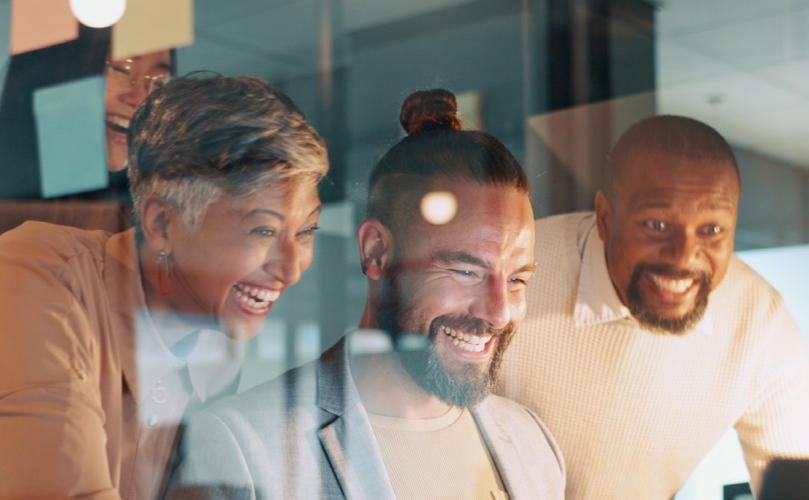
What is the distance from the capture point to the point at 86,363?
Answer: 1177 millimetres

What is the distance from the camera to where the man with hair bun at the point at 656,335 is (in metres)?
1.46

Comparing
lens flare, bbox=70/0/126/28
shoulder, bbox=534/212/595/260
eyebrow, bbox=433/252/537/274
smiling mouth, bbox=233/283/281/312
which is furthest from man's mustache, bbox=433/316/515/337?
lens flare, bbox=70/0/126/28

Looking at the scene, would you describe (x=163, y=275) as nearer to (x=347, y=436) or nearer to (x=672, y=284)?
(x=347, y=436)

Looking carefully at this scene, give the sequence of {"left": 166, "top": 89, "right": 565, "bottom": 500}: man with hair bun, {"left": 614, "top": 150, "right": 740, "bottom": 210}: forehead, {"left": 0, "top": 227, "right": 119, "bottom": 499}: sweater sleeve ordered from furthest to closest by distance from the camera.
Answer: {"left": 614, "top": 150, "right": 740, "bottom": 210}: forehead
{"left": 166, "top": 89, "right": 565, "bottom": 500}: man with hair bun
{"left": 0, "top": 227, "right": 119, "bottom": 499}: sweater sleeve

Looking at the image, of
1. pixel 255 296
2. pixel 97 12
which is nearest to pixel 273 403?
pixel 255 296

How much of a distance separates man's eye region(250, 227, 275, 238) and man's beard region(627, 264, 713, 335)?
0.72 meters

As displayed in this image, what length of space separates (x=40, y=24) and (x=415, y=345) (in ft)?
2.80

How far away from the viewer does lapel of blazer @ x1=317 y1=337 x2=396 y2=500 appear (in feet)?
4.50

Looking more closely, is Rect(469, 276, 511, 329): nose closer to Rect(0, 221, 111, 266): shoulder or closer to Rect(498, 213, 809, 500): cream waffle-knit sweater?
Rect(498, 213, 809, 500): cream waffle-knit sweater

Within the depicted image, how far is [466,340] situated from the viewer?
4.67 feet

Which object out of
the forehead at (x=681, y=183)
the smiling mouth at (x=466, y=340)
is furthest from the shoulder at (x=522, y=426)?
the forehead at (x=681, y=183)

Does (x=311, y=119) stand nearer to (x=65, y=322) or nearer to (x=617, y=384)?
(x=65, y=322)

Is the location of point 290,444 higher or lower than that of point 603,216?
lower

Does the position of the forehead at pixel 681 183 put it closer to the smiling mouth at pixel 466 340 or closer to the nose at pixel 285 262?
the smiling mouth at pixel 466 340
